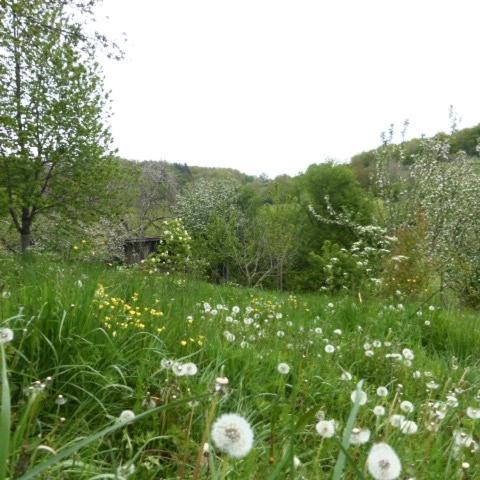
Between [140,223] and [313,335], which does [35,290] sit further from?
[140,223]

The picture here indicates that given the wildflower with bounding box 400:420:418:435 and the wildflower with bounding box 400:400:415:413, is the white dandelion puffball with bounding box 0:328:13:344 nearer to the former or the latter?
the wildflower with bounding box 400:420:418:435

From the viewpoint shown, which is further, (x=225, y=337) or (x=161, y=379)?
(x=225, y=337)

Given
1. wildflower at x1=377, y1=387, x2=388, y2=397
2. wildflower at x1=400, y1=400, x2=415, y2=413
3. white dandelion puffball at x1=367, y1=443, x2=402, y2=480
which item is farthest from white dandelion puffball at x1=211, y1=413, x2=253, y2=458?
wildflower at x1=377, y1=387, x2=388, y2=397

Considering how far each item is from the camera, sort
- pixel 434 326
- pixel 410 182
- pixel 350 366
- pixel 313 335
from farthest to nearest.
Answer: pixel 410 182, pixel 434 326, pixel 313 335, pixel 350 366

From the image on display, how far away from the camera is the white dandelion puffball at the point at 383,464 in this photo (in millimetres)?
991

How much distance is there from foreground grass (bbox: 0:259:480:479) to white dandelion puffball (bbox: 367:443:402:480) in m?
0.12

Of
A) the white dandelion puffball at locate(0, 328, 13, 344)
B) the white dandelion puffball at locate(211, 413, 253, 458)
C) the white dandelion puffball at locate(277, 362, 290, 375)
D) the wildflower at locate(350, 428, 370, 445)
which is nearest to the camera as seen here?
the white dandelion puffball at locate(211, 413, 253, 458)

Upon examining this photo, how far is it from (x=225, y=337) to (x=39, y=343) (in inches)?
50.5

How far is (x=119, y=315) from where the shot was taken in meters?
2.86

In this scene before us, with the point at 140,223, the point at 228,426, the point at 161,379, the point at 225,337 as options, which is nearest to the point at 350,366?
the point at 225,337

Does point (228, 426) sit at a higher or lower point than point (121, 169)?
lower

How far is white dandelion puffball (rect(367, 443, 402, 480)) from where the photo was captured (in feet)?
3.25

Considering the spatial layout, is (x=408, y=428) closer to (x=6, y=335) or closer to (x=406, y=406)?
(x=406, y=406)

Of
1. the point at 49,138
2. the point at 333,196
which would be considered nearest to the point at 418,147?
the point at 49,138
